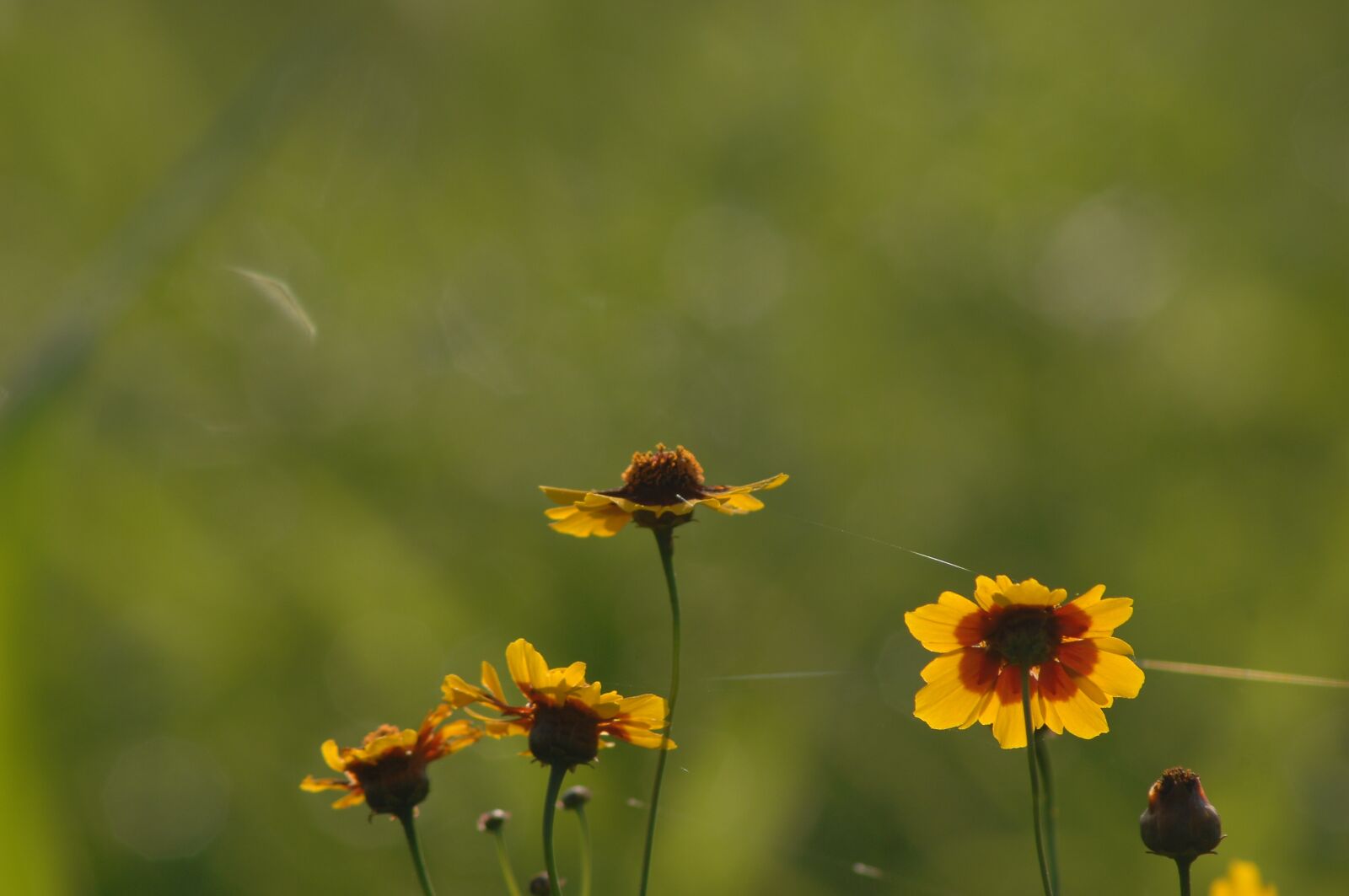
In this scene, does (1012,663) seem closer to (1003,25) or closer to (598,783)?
(598,783)

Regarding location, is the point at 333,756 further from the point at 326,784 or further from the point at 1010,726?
the point at 1010,726

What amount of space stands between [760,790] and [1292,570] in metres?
0.62

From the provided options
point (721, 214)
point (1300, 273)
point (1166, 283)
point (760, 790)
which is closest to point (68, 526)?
point (760, 790)

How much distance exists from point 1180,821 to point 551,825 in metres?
0.13

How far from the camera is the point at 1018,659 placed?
27 centimetres

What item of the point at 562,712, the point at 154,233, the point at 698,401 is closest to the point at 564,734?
the point at 562,712

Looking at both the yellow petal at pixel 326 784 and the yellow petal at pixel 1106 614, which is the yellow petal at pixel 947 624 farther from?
the yellow petal at pixel 326 784

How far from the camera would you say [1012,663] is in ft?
0.89

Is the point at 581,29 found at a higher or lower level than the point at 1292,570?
higher

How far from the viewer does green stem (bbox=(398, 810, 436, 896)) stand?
275 millimetres

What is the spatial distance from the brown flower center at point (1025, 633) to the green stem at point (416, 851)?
13cm

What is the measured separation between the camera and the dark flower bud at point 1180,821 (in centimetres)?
26

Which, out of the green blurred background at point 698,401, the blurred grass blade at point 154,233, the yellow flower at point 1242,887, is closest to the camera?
the yellow flower at point 1242,887

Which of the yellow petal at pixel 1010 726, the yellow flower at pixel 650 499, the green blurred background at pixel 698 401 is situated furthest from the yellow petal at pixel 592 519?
the green blurred background at pixel 698 401
